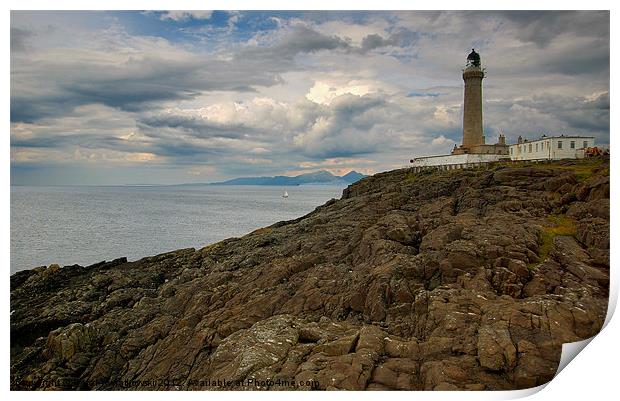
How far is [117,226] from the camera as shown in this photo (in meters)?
44.3

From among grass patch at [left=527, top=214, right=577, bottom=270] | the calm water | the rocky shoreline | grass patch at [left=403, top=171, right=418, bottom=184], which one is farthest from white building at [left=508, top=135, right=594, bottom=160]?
the calm water

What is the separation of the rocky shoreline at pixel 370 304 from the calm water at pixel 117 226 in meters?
5.99

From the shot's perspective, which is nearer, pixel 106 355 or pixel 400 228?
pixel 106 355

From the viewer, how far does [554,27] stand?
15352mm

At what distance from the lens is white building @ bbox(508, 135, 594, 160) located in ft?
65.2

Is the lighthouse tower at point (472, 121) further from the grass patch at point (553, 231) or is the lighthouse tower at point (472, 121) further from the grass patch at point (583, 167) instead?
the grass patch at point (553, 231)

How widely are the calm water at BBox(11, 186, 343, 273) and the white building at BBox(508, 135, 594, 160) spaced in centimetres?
1127

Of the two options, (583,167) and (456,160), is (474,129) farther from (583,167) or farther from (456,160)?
(583,167)

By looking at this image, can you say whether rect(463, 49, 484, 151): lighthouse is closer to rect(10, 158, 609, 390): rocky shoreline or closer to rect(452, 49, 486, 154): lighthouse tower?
rect(452, 49, 486, 154): lighthouse tower

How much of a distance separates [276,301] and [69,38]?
11.4m

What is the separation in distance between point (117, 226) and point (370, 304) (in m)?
37.4

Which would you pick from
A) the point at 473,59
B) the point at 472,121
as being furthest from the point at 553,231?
the point at 472,121
